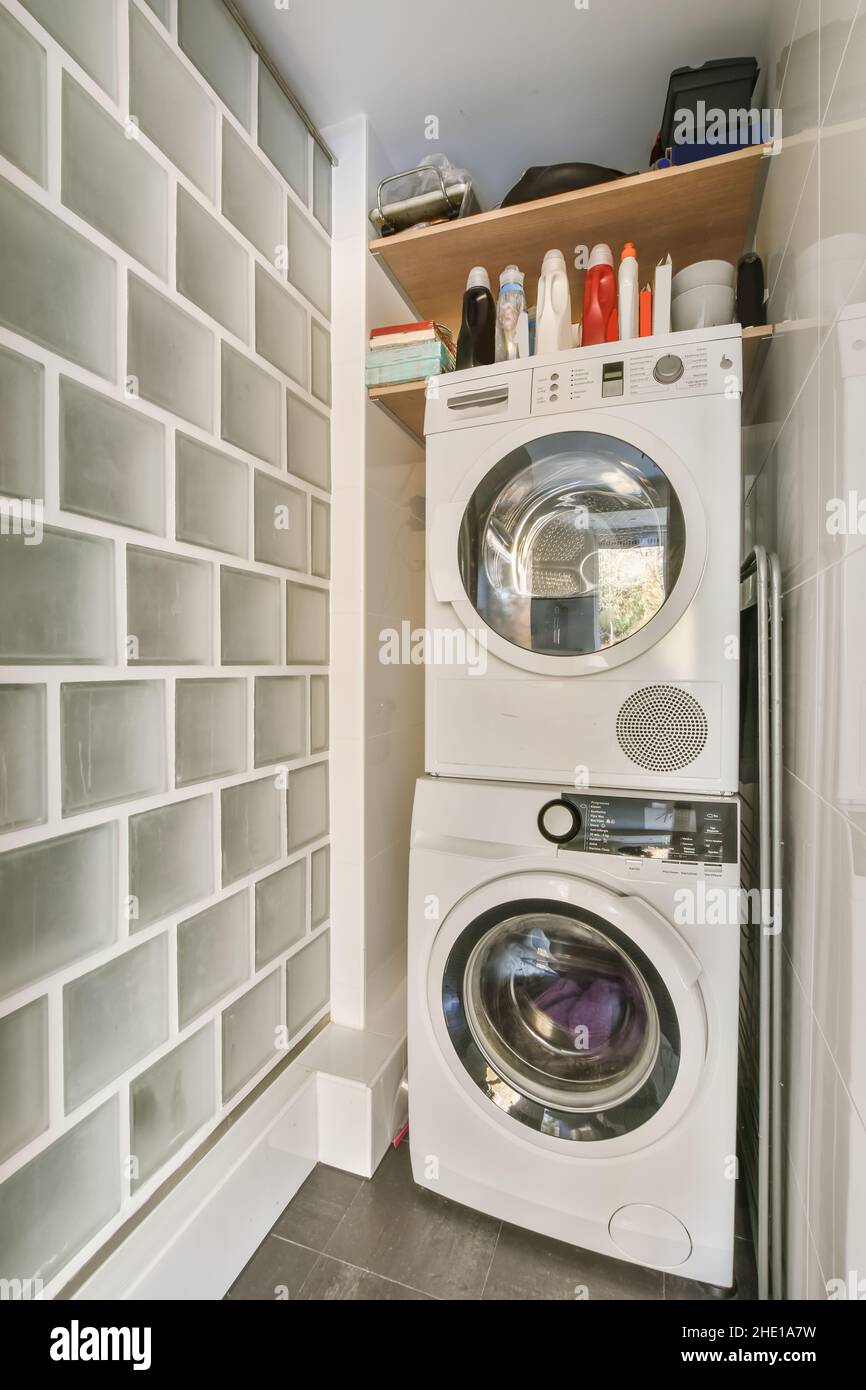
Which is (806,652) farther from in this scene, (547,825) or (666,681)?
(547,825)

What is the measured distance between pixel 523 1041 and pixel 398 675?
3.31 ft

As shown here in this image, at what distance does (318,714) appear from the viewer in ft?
5.07

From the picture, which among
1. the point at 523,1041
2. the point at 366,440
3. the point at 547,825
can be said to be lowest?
the point at 523,1041

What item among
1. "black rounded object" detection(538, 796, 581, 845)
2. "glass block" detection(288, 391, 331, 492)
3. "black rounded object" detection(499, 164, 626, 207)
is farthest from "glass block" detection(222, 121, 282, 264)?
"black rounded object" detection(538, 796, 581, 845)

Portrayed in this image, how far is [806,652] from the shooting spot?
0.95 metres

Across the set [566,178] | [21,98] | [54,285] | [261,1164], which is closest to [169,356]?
[54,285]

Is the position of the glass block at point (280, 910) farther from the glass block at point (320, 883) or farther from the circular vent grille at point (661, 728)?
the circular vent grille at point (661, 728)

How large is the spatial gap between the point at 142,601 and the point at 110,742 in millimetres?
242

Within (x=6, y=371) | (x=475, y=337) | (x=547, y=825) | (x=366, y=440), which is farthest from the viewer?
(x=366, y=440)

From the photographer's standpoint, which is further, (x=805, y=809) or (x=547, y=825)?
(x=547, y=825)

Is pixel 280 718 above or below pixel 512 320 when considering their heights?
below

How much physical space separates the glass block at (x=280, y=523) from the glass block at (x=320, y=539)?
40 millimetres

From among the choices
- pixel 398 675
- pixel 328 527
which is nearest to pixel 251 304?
pixel 328 527

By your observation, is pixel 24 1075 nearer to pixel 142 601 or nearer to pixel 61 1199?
pixel 61 1199
